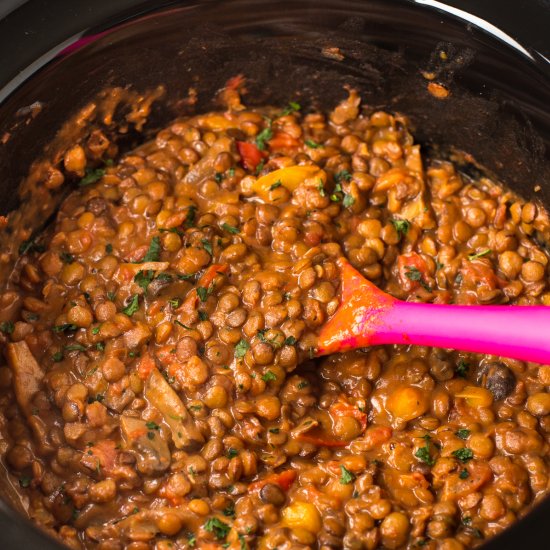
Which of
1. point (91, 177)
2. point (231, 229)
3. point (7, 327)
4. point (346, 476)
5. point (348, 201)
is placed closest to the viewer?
point (346, 476)

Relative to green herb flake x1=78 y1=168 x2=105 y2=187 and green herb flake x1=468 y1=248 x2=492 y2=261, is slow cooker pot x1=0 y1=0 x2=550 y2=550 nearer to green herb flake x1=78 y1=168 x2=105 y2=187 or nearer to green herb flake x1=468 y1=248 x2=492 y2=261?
green herb flake x1=78 y1=168 x2=105 y2=187

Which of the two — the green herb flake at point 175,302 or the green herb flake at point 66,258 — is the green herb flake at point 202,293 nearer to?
the green herb flake at point 175,302

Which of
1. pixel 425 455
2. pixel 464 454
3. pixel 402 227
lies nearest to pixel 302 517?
pixel 425 455

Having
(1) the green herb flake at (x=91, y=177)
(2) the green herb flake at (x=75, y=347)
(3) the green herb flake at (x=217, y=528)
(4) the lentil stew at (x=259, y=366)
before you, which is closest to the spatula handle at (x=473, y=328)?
(4) the lentil stew at (x=259, y=366)

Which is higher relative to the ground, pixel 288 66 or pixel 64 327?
pixel 288 66

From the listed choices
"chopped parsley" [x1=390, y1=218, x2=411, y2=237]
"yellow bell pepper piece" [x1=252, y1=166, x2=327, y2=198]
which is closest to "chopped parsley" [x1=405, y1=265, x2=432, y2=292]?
"chopped parsley" [x1=390, y1=218, x2=411, y2=237]

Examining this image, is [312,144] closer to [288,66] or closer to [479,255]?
[288,66]

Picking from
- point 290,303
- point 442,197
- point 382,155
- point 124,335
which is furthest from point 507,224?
point 124,335
